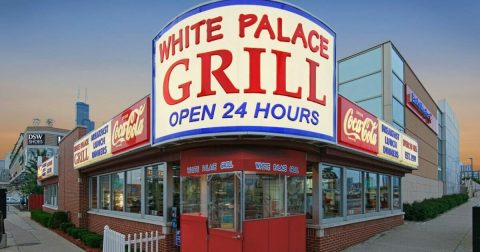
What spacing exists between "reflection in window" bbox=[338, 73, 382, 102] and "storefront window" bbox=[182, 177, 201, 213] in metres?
17.7

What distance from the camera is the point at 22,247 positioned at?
16.1 metres

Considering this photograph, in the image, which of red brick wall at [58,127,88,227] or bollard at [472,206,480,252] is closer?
bollard at [472,206,480,252]

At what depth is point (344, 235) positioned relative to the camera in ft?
43.3

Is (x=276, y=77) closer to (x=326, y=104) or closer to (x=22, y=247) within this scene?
(x=326, y=104)

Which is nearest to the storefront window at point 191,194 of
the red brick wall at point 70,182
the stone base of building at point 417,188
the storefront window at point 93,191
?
the storefront window at point 93,191

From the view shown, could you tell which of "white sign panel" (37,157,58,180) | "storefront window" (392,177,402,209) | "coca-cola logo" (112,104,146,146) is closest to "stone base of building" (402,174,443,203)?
"storefront window" (392,177,402,209)

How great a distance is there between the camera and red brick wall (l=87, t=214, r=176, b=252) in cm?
1170

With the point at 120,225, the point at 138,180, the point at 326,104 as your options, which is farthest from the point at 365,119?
the point at 120,225

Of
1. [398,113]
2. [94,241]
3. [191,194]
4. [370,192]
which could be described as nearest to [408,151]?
[370,192]

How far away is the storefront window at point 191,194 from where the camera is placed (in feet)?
34.8

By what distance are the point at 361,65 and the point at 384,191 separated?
11.7 meters

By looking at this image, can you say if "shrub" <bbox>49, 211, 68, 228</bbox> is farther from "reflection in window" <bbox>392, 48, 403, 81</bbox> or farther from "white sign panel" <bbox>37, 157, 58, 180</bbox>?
"reflection in window" <bbox>392, 48, 403, 81</bbox>

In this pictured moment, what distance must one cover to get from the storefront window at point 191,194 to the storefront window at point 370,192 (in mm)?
7504

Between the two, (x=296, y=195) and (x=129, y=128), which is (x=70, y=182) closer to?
(x=129, y=128)
